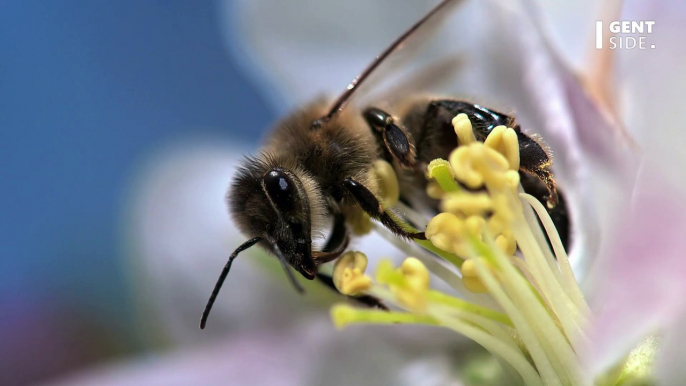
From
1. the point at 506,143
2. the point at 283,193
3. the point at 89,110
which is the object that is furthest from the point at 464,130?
the point at 89,110

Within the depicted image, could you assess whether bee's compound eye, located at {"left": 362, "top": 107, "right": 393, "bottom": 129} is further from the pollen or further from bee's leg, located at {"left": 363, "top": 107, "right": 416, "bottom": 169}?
A: the pollen

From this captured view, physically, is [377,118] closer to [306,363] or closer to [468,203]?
[468,203]

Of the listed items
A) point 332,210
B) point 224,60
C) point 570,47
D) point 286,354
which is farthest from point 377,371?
point 224,60

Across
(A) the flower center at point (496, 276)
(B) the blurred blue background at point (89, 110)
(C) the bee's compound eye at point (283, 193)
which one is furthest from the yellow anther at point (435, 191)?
(B) the blurred blue background at point (89, 110)

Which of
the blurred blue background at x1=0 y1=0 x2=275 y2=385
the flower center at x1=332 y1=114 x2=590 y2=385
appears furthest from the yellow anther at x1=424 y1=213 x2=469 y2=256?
the blurred blue background at x1=0 y1=0 x2=275 y2=385

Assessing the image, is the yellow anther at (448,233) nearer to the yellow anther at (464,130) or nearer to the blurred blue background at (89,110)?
the yellow anther at (464,130)

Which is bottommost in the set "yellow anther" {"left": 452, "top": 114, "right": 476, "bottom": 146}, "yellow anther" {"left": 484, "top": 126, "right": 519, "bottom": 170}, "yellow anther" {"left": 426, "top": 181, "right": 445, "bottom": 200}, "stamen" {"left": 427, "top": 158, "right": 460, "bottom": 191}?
"yellow anther" {"left": 426, "top": 181, "right": 445, "bottom": 200}
